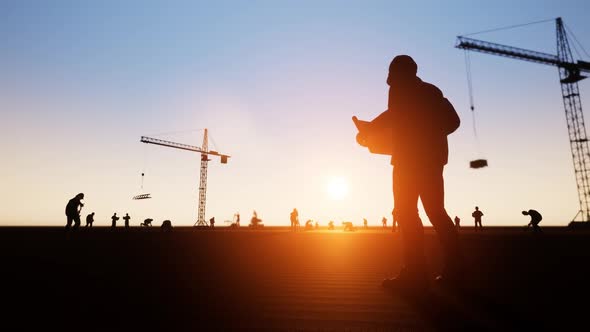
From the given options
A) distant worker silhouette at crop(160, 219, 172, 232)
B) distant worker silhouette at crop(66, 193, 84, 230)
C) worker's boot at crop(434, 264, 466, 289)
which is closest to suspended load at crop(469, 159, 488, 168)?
distant worker silhouette at crop(160, 219, 172, 232)

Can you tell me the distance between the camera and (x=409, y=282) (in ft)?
8.25

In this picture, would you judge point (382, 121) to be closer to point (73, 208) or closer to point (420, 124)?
point (420, 124)

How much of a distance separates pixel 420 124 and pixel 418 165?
340mm

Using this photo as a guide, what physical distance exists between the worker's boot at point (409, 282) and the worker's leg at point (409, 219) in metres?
0.01

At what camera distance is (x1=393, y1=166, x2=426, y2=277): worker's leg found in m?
2.52

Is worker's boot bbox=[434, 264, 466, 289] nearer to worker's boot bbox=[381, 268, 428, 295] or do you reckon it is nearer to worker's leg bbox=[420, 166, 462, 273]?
worker's leg bbox=[420, 166, 462, 273]

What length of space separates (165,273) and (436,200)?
2.58 m

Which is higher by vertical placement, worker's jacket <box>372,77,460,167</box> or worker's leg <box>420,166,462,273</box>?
worker's jacket <box>372,77,460,167</box>

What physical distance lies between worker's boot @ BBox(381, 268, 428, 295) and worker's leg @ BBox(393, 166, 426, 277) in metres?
0.01

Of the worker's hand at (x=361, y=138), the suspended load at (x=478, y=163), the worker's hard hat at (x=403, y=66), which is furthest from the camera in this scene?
the suspended load at (x=478, y=163)

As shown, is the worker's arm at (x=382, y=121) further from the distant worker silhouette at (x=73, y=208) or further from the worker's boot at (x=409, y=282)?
the distant worker silhouette at (x=73, y=208)

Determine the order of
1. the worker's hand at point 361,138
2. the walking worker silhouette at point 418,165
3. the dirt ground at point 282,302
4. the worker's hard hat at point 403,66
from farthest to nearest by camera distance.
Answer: the worker's hand at point 361,138 < the worker's hard hat at point 403,66 < the walking worker silhouette at point 418,165 < the dirt ground at point 282,302

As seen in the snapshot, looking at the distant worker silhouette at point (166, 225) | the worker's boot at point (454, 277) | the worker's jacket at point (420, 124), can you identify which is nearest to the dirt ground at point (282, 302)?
the worker's boot at point (454, 277)

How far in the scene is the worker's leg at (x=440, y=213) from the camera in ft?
8.52
